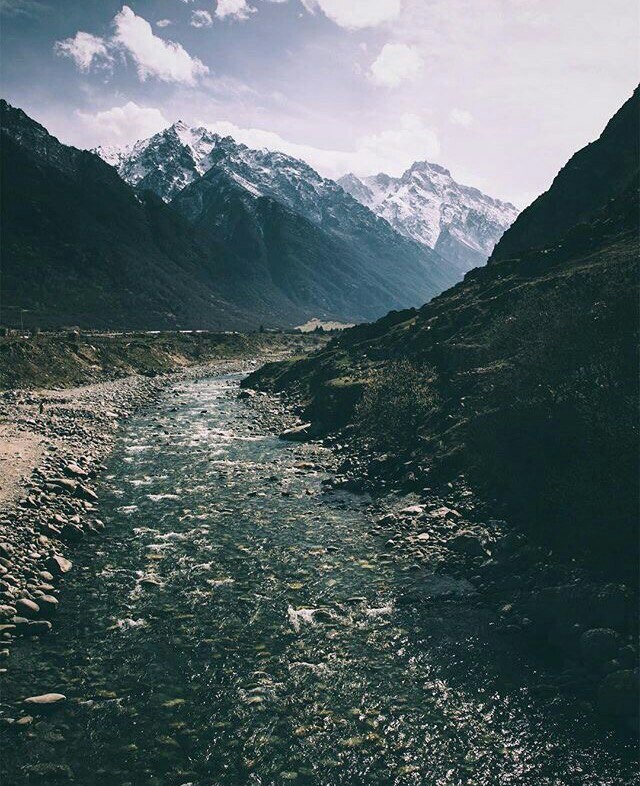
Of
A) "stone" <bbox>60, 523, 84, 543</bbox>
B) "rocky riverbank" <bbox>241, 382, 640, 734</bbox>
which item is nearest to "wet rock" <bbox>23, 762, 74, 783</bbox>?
"stone" <bbox>60, 523, 84, 543</bbox>

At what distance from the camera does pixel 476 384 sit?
176 feet

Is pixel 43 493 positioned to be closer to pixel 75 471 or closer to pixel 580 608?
pixel 75 471

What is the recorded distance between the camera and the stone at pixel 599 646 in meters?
20.9

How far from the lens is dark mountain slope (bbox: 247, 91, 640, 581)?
28297 mm

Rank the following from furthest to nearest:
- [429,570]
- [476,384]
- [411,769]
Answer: [476,384], [429,570], [411,769]

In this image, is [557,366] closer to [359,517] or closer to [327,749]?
[359,517]

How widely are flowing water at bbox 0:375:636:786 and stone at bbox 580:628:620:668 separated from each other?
260cm

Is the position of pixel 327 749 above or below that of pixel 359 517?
below

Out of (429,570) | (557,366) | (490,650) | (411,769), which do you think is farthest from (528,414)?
(411,769)

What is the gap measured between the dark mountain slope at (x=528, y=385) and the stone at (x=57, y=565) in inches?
1041

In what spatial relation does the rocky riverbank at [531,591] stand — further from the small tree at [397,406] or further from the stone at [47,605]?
the stone at [47,605]

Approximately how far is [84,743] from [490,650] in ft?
54.5

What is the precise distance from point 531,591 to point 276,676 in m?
13.4

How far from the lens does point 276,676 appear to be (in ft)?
69.7
